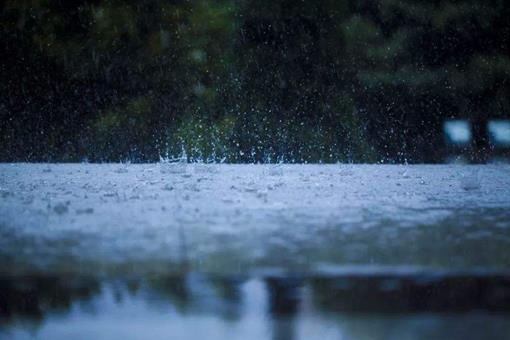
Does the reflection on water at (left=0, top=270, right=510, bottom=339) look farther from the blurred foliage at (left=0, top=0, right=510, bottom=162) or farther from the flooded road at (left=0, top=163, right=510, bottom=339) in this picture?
the blurred foliage at (left=0, top=0, right=510, bottom=162)

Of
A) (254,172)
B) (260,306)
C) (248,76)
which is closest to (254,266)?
(260,306)

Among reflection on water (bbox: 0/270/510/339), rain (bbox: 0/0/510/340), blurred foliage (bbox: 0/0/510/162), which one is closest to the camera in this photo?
reflection on water (bbox: 0/270/510/339)

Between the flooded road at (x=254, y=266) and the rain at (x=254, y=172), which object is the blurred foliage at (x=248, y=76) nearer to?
the rain at (x=254, y=172)

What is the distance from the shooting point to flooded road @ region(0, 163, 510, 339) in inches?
46.7

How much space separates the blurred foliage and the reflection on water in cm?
1019

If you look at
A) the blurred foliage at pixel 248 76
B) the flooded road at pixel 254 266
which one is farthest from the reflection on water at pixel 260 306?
the blurred foliage at pixel 248 76

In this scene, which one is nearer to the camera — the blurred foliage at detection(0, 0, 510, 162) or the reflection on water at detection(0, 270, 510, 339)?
the reflection on water at detection(0, 270, 510, 339)

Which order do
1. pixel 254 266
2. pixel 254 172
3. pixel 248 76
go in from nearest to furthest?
pixel 254 266 → pixel 254 172 → pixel 248 76

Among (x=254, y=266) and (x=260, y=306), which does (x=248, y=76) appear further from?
(x=260, y=306)

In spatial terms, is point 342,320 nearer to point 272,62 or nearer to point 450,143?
point 450,143

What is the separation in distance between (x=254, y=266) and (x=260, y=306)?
1.13ft

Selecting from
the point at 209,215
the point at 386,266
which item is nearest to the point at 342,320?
the point at 386,266

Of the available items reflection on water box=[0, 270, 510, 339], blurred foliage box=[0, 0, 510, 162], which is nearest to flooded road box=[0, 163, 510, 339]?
reflection on water box=[0, 270, 510, 339]

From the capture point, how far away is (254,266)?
1.62 m
